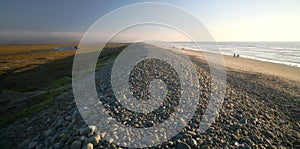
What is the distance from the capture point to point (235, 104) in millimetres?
7262

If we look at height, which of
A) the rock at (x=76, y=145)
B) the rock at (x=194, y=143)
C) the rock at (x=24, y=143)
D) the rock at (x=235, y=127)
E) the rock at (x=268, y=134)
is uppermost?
the rock at (x=76, y=145)

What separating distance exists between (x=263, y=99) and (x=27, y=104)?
13.3 metres

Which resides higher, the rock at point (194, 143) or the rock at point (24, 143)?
the rock at point (194, 143)

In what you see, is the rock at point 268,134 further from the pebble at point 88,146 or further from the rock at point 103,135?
the pebble at point 88,146

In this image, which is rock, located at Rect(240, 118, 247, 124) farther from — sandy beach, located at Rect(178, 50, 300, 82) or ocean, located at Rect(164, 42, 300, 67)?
sandy beach, located at Rect(178, 50, 300, 82)

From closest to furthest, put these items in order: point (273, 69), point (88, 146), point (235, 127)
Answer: point (88, 146)
point (235, 127)
point (273, 69)

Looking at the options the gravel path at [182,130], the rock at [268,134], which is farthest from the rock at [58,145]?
the rock at [268,134]

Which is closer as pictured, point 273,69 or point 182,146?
point 182,146

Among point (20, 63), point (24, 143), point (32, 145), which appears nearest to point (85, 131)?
point (32, 145)

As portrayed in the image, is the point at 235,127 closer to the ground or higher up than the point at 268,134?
higher up

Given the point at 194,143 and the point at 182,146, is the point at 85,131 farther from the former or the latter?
the point at 194,143

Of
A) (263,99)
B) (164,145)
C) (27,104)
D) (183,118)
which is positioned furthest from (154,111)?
(27,104)

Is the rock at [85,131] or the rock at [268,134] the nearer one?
the rock at [85,131]

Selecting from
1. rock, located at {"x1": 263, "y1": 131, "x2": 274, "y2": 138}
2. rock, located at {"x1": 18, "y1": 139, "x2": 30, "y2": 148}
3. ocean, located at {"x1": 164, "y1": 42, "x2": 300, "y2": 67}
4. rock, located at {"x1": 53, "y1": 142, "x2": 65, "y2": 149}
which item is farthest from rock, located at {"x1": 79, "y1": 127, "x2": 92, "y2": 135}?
ocean, located at {"x1": 164, "y1": 42, "x2": 300, "y2": 67}
